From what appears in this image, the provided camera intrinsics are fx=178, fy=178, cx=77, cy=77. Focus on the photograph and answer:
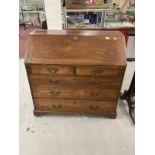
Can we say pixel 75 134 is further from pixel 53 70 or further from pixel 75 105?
pixel 53 70

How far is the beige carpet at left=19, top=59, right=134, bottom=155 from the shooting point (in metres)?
1.80

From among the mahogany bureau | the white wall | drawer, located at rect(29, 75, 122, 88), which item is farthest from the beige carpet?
the white wall

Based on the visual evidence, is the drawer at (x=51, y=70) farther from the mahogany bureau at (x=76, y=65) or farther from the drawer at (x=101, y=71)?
the drawer at (x=101, y=71)

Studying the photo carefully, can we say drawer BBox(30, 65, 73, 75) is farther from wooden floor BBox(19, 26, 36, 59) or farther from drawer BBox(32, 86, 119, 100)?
wooden floor BBox(19, 26, 36, 59)

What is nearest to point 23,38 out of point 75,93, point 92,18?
point 92,18

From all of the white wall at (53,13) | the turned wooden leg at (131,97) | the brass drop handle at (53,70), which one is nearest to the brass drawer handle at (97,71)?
the brass drop handle at (53,70)

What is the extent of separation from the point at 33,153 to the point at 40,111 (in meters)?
0.53

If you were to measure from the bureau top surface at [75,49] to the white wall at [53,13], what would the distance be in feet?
2.81

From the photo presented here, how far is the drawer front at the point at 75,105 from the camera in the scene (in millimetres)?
2052

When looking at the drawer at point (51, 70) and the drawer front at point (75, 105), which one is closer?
the drawer at point (51, 70)

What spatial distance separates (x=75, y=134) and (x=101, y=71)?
2.50 feet
